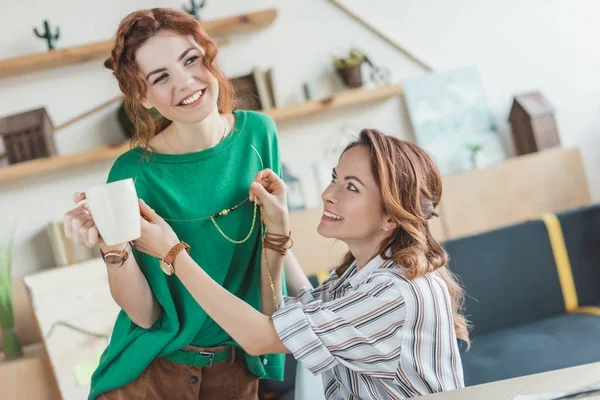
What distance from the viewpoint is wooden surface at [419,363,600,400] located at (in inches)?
36.5

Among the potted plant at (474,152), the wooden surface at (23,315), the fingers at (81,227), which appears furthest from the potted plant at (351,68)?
the fingers at (81,227)

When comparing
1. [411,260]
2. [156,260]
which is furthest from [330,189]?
[156,260]

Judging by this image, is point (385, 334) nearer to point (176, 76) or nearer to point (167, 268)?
point (167, 268)

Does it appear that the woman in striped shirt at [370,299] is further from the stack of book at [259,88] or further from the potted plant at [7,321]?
the stack of book at [259,88]

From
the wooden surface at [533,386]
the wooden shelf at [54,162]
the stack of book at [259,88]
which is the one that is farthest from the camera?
the stack of book at [259,88]

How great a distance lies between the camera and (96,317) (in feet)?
9.24

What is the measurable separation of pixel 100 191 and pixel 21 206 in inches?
93.9

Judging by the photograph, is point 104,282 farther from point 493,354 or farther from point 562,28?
point 562,28

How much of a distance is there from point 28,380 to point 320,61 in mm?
1997

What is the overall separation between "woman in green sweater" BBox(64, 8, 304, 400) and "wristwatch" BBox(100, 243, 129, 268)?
14mm

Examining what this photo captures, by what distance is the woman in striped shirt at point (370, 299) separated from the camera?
1.25m

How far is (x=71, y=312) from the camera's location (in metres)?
2.79

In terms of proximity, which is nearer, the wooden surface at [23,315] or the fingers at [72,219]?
the fingers at [72,219]

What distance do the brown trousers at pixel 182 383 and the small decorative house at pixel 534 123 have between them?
266 centimetres
